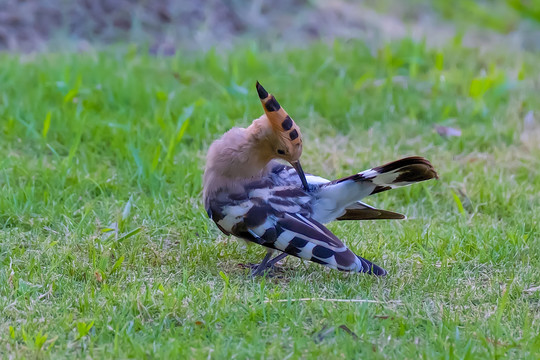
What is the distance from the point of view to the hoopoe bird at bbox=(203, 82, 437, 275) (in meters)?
3.64

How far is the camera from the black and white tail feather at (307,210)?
363 cm

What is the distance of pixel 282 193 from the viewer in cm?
390

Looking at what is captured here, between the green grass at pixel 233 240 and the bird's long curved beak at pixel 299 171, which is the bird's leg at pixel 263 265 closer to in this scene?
the green grass at pixel 233 240

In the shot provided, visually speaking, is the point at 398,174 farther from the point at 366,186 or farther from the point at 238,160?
the point at 238,160

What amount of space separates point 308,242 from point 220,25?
5128 mm

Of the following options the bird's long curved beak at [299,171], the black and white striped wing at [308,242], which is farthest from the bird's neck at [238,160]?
the black and white striped wing at [308,242]

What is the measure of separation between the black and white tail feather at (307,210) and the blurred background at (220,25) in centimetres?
398

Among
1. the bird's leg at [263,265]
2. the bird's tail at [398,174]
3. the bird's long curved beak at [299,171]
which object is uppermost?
the bird's tail at [398,174]

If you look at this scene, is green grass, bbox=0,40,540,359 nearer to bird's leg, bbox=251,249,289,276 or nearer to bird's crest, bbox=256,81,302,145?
bird's leg, bbox=251,249,289,276

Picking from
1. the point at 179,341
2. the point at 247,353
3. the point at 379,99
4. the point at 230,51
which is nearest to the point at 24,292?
the point at 179,341

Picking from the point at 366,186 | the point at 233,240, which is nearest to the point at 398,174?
the point at 366,186

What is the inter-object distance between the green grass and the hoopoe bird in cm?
20

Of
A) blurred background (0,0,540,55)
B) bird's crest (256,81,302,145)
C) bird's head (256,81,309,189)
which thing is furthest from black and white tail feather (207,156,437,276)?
blurred background (0,0,540,55)

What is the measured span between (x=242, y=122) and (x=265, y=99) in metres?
2.22
